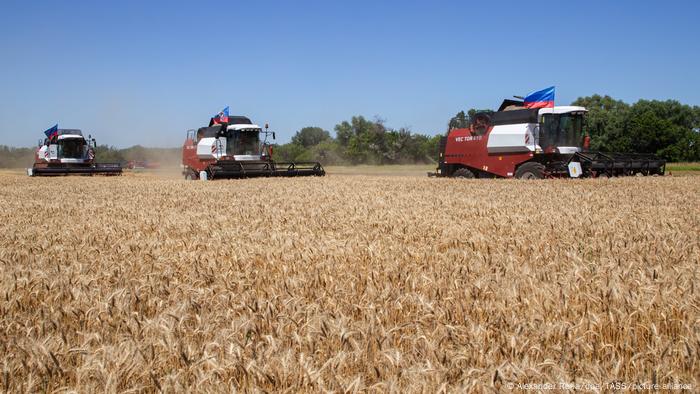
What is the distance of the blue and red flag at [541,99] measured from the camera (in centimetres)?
2389

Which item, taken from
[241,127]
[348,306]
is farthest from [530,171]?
[348,306]

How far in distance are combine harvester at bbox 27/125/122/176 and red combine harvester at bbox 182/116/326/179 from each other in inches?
365

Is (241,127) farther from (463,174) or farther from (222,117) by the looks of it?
(463,174)

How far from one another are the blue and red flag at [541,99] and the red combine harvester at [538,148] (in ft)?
1.98

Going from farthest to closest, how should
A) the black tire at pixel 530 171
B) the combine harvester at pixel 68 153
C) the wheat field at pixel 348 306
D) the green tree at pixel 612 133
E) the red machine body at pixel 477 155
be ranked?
the green tree at pixel 612 133 < the combine harvester at pixel 68 153 < the red machine body at pixel 477 155 < the black tire at pixel 530 171 < the wheat field at pixel 348 306

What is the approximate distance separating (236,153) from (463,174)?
12.6 meters

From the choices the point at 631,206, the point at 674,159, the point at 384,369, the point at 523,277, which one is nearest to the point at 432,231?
the point at 523,277

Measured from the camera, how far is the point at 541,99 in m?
24.4

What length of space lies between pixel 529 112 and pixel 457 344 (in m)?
21.9

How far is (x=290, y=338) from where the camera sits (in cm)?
348

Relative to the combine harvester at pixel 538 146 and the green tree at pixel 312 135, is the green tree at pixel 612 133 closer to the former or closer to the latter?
the combine harvester at pixel 538 146

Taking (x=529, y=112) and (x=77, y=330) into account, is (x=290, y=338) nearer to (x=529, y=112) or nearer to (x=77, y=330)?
(x=77, y=330)

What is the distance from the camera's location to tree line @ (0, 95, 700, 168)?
75938mm

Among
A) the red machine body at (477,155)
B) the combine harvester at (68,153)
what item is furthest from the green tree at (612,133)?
the combine harvester at (68,153)
